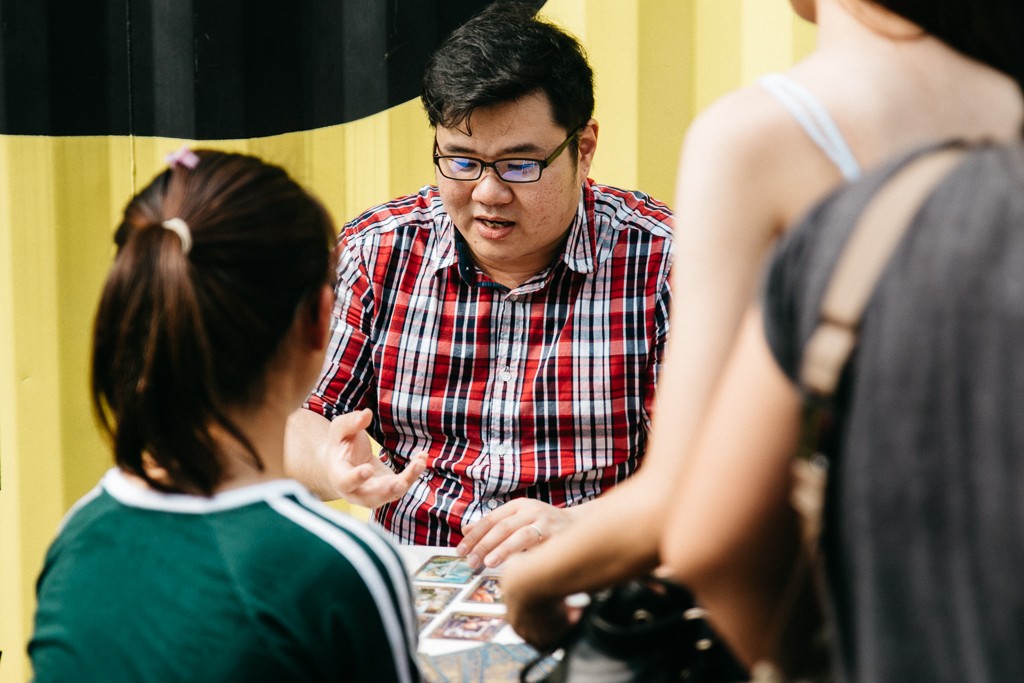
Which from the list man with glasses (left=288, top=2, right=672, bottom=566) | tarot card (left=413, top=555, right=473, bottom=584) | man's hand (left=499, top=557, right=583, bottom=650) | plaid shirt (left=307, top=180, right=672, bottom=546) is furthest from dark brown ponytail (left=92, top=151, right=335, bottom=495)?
plaid shirt (left=307, top=180, right=672, bottom=546)

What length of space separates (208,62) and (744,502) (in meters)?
2.50

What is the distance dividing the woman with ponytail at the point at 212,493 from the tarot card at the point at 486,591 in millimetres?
535

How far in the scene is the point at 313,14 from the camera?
114 inches

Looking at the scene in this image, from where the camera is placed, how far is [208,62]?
116 inches

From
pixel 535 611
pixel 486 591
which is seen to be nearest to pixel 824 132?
pixel 535 611

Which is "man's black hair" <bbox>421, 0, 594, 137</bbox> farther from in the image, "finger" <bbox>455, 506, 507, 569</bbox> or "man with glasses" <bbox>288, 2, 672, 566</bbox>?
"finger" <bbox>455, 506, 507, 569</bbox>

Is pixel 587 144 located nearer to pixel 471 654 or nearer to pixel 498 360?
pixel 498 360

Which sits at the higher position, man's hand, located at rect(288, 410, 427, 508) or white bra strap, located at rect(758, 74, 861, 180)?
white bra strap, located at rect(758, 74, 861, 180)

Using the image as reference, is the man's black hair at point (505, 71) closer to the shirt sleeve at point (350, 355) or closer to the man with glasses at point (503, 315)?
the man with glasses at point (503, 315)

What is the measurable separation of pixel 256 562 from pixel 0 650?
238 cm

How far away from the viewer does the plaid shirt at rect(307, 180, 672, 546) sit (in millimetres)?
2361

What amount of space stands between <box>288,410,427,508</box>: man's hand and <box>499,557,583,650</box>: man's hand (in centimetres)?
78

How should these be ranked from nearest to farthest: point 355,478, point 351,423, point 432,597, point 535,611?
1. point 535,611
2. point 432,597
3. point 355,478
4. point 351,423


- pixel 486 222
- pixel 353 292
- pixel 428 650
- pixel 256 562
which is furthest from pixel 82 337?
pixel 256 562
